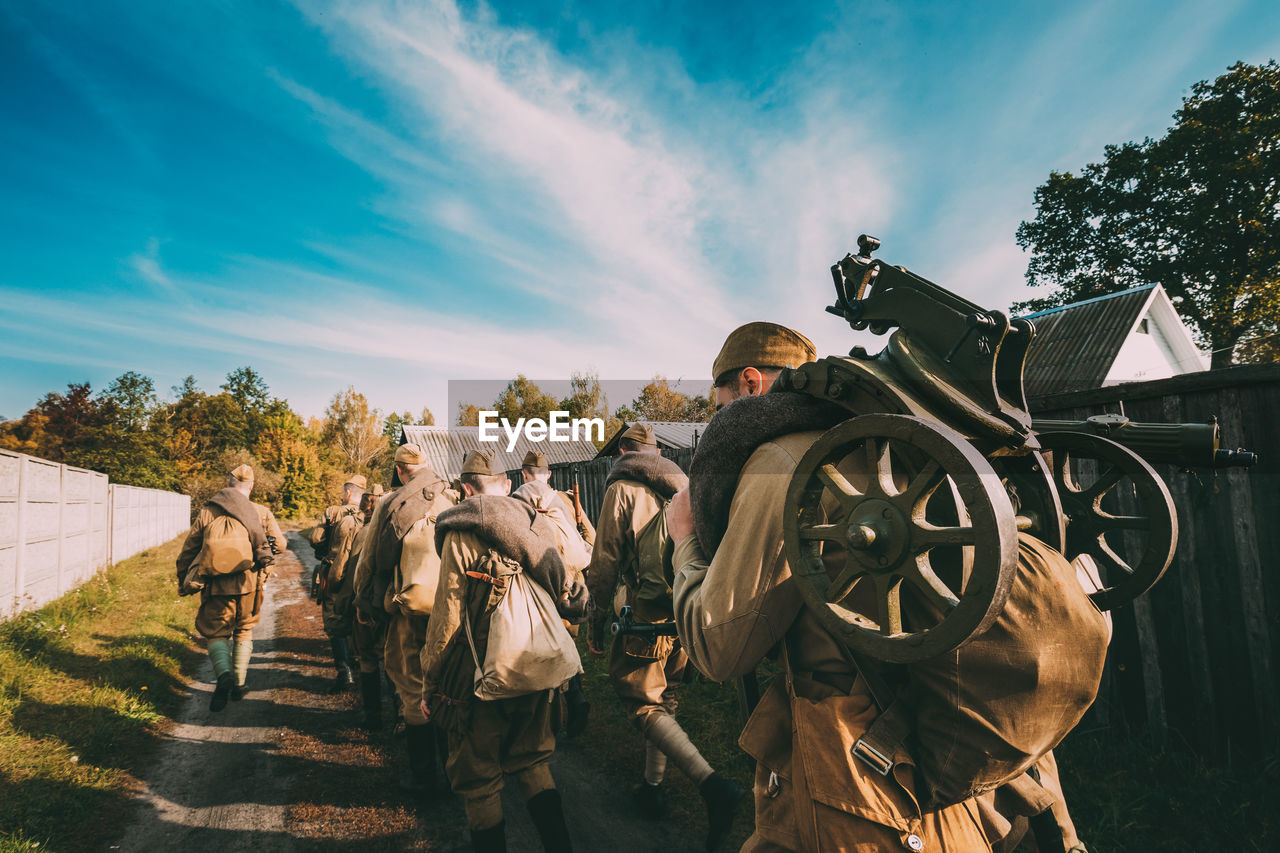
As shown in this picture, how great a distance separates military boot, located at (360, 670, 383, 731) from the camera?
525cm

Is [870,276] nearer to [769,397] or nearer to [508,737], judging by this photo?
[769,397]

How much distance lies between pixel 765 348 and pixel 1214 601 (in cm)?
331

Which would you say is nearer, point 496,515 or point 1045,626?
point 1045,626

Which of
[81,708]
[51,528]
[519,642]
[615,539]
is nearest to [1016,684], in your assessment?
[519,642]

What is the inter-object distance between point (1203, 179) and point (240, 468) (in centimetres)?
3598

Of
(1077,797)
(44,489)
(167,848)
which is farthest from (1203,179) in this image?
(44,489)

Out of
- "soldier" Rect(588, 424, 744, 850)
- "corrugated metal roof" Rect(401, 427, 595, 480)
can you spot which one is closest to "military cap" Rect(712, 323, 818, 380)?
"soldier" Rect(588, 424, 744, 850)

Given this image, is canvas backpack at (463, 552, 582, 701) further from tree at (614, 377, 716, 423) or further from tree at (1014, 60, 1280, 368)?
tree at (614, 377, 716, 423)

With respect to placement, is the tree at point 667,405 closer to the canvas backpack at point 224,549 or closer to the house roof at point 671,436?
the house roof at point 671,436

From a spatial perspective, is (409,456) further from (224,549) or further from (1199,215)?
(1199,215)

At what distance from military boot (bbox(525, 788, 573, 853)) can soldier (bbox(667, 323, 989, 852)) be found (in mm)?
1897

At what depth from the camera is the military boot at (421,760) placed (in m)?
4.02

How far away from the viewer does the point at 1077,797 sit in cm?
330

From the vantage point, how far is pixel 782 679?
5.11 feet
